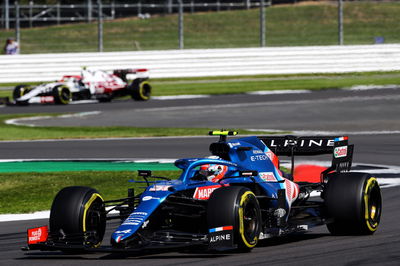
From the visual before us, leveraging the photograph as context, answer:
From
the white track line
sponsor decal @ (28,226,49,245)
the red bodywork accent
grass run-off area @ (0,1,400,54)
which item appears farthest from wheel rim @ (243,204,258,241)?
grass run-off area @ (0,1,400,54)

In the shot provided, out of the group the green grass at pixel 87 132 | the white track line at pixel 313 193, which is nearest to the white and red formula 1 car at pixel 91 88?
the green grass at pixel 87 132

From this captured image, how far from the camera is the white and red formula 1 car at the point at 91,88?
3120 cm

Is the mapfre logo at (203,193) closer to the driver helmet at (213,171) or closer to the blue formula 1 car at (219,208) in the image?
the blue formula 1 car at (219,208)

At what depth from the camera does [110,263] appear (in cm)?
826

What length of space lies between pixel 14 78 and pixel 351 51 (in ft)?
41.3

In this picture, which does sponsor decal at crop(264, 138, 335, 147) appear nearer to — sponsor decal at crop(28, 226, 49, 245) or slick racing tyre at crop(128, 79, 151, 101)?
sponsor decal at crop(28, 226, 49, 245)

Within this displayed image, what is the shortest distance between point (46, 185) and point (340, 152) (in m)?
5.51

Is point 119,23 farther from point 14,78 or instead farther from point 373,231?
point 373,231

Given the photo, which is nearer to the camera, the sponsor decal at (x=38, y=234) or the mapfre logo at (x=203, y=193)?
the sponsor decal at (x=38, y=234)

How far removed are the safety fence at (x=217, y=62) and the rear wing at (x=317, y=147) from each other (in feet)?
82.6

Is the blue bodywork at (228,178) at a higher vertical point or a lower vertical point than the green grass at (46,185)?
higher

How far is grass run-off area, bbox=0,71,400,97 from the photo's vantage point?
34584 mm

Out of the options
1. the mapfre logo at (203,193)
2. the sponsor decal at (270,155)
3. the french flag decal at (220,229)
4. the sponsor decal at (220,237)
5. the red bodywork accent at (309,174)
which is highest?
the sponsor decal at (270,155)

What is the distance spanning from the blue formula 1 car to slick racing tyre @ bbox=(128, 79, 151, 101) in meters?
22.1
